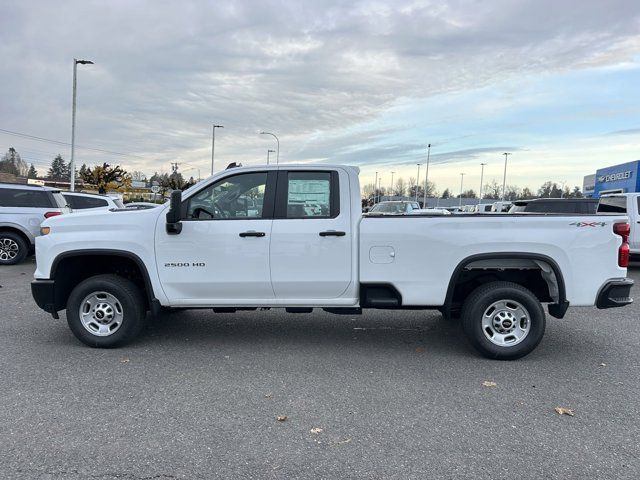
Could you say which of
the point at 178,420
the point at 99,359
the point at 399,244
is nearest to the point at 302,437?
the point at 178,420

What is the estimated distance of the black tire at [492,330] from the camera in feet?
15.9

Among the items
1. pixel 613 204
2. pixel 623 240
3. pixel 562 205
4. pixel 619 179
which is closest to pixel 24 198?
pixel 623 240

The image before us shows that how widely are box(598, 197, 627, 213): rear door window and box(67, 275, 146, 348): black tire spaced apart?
11747mm

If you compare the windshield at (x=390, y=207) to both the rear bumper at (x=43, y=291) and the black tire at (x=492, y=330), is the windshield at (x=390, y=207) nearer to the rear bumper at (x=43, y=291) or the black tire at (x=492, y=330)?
the black tire at (x=492, y=330)

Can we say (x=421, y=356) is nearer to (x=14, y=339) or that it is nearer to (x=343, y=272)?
(x=343, y=272)

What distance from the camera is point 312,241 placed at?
4.90m

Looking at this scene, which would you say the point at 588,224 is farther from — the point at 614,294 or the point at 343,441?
the point at 343,441

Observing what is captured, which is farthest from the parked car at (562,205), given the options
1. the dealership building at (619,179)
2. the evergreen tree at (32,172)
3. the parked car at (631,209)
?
the evergreen tree at (32,172)

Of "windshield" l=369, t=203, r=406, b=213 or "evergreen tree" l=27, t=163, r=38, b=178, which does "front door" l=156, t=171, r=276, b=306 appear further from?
"evergreen tree" l=27, t=163, r=38, b=178

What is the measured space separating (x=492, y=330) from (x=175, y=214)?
11.4 feet

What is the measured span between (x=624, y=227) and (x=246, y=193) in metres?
3.90

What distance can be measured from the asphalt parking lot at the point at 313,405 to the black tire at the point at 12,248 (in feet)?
20.9

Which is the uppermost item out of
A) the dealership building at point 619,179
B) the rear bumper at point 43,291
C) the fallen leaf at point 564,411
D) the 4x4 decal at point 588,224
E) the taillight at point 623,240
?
the dealership building at point 619,179

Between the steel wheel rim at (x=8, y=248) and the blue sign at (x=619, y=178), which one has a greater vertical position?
the blue sign at (x=619, y=178)
